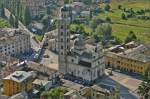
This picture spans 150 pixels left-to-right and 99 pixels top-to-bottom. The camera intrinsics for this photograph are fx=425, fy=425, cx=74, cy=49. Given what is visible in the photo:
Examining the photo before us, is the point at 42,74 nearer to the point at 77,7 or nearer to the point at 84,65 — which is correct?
the point at 84,65

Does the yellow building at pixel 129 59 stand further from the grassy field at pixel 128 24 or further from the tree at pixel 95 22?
the tree at pixel 95 22

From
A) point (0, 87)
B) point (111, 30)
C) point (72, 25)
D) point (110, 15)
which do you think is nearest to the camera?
point (0, 87)

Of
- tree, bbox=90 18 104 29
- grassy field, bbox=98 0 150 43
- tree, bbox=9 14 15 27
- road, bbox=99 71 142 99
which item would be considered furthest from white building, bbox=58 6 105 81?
tree, bbox=9 14 15 27

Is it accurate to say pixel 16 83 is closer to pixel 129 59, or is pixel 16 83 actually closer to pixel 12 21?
pixel 129 59

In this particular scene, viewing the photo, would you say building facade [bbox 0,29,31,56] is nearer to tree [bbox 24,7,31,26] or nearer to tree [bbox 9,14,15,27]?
tree [bbox 9,14,15,27]

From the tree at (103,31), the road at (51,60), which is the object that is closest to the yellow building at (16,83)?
the road at (51,60)

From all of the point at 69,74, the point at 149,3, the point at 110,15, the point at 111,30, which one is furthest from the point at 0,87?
the point at 149,3

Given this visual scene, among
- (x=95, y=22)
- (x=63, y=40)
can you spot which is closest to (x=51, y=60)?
(x=63, y=40)
